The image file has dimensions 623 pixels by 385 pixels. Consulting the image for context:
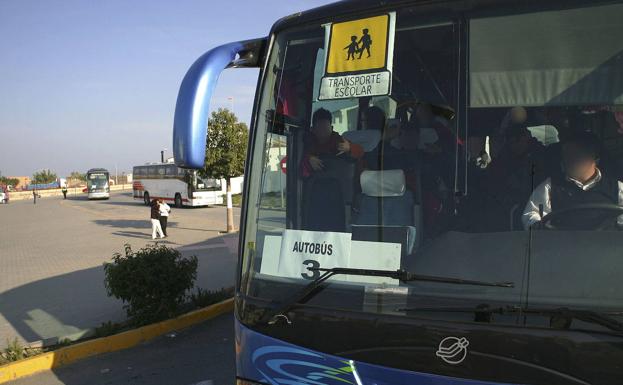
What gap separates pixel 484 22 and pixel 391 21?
412 millimetres

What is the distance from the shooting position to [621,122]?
2051mm

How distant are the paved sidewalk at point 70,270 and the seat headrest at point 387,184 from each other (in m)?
5.49

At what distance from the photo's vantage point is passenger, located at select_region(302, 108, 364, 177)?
2.58 meters

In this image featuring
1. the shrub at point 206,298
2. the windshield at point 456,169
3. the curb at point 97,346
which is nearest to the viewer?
the windshield at point 456,169

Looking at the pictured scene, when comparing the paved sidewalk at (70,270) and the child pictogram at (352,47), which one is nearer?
the child pictogram at (352,47)

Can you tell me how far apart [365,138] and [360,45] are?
440mm

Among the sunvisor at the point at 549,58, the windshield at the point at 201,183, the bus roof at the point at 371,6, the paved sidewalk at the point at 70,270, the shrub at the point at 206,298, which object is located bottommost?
the paved sidewalk at the point at 70,270

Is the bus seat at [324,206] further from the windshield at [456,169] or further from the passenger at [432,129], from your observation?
the passenger at [432,129]

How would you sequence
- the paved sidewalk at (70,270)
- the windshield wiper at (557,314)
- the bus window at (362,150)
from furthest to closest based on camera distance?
the paved sidewalk at (70,270) → the bus window at (362,150) → the windshield wiper at (557,314)

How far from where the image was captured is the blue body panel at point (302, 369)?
1.90 meters

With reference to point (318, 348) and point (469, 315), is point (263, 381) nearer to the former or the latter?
point (318, 348)

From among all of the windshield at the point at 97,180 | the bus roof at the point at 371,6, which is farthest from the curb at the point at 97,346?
the windshield at the point at 97,180

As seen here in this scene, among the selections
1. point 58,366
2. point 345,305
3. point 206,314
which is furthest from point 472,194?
point 206,314

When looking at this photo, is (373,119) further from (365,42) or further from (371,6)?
(371,6)
